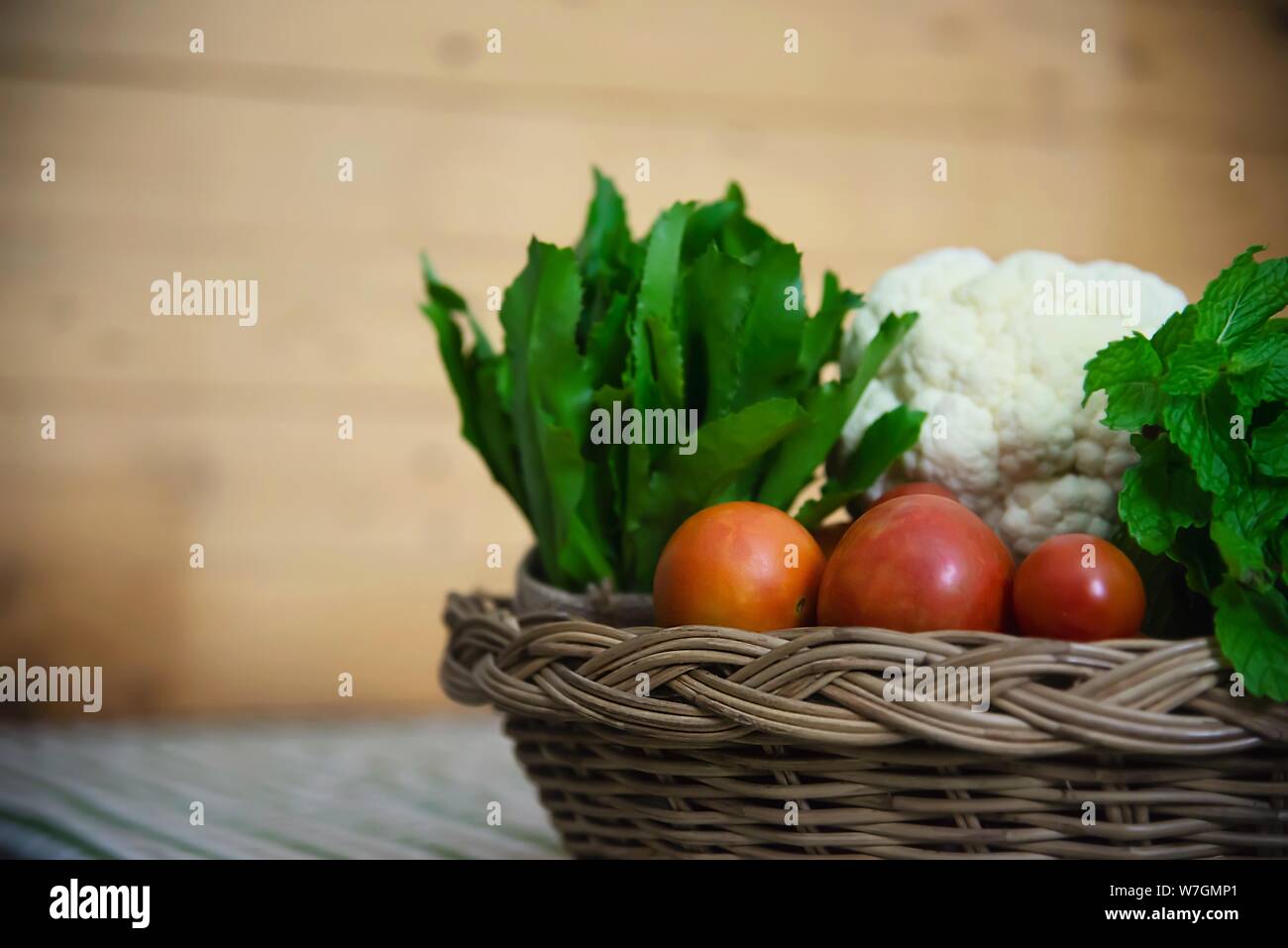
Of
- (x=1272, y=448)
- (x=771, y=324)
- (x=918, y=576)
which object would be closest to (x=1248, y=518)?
(x=1272, y=448)

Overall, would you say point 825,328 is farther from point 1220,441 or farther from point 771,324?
point 1220,441

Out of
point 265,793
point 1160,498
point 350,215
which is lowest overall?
point 265,793

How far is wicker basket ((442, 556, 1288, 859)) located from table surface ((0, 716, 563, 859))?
0.23m

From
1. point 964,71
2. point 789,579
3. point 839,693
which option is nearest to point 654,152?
point 964,71

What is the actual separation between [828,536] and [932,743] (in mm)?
220

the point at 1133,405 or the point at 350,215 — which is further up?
the point at 350,215

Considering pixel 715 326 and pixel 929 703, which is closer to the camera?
pixel 929 703

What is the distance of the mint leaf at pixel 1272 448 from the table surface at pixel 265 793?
1.57 feet

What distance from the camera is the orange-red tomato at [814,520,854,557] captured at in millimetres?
701

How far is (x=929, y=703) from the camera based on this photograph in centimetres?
49

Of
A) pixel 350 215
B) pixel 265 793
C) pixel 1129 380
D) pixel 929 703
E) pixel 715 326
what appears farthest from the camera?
pixel 350 215

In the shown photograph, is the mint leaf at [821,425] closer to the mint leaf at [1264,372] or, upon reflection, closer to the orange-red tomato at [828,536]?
the orange-red tomato at [828,536]

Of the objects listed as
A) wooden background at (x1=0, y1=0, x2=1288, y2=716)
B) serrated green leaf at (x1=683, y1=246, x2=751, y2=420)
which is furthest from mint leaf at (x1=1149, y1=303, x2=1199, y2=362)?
wooden background at (x1=0, y1=0, x2=1288, y2=716)

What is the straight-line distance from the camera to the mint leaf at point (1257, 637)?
0.49m
